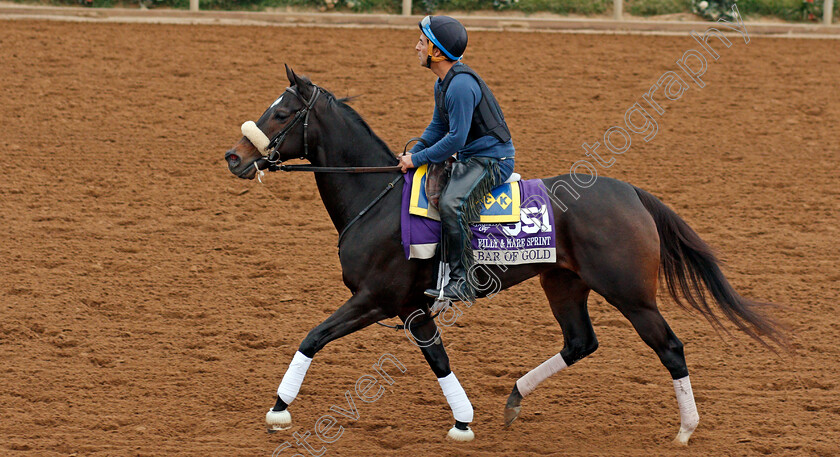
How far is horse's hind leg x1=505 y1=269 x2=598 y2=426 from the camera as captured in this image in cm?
595

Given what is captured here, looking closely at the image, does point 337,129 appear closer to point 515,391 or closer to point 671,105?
point 515,391

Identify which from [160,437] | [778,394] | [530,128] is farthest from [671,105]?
[160,437]

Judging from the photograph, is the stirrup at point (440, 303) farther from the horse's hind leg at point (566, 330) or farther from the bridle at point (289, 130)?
the bridle at point (289, 130)

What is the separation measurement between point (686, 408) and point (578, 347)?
2.59ft

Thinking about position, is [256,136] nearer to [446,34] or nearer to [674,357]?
[446,34]

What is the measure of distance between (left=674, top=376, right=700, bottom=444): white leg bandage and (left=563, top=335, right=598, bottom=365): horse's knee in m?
0.63

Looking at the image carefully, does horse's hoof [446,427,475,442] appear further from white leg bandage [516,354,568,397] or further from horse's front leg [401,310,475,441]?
white leg bandage [516,354,568,397]

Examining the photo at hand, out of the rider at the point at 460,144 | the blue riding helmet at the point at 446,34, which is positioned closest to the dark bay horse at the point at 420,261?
the rider at the point at 460,144

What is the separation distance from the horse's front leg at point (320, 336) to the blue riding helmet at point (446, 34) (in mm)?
1584

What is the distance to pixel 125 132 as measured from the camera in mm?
11273

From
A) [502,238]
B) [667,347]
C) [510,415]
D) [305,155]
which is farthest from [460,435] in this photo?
[305,155]

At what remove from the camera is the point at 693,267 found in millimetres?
5832

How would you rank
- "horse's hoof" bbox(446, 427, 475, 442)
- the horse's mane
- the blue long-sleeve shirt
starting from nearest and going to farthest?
the blue long-sleeve shirt → the horse's mane → "horse's hoof" bbox(446, 427, 475, 442)

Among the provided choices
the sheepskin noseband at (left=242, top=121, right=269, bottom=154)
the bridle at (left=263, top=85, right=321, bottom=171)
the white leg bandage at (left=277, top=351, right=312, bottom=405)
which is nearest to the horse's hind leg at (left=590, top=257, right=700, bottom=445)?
the white leg bandage at (left=277, top=351, right=312, bottom=405)
